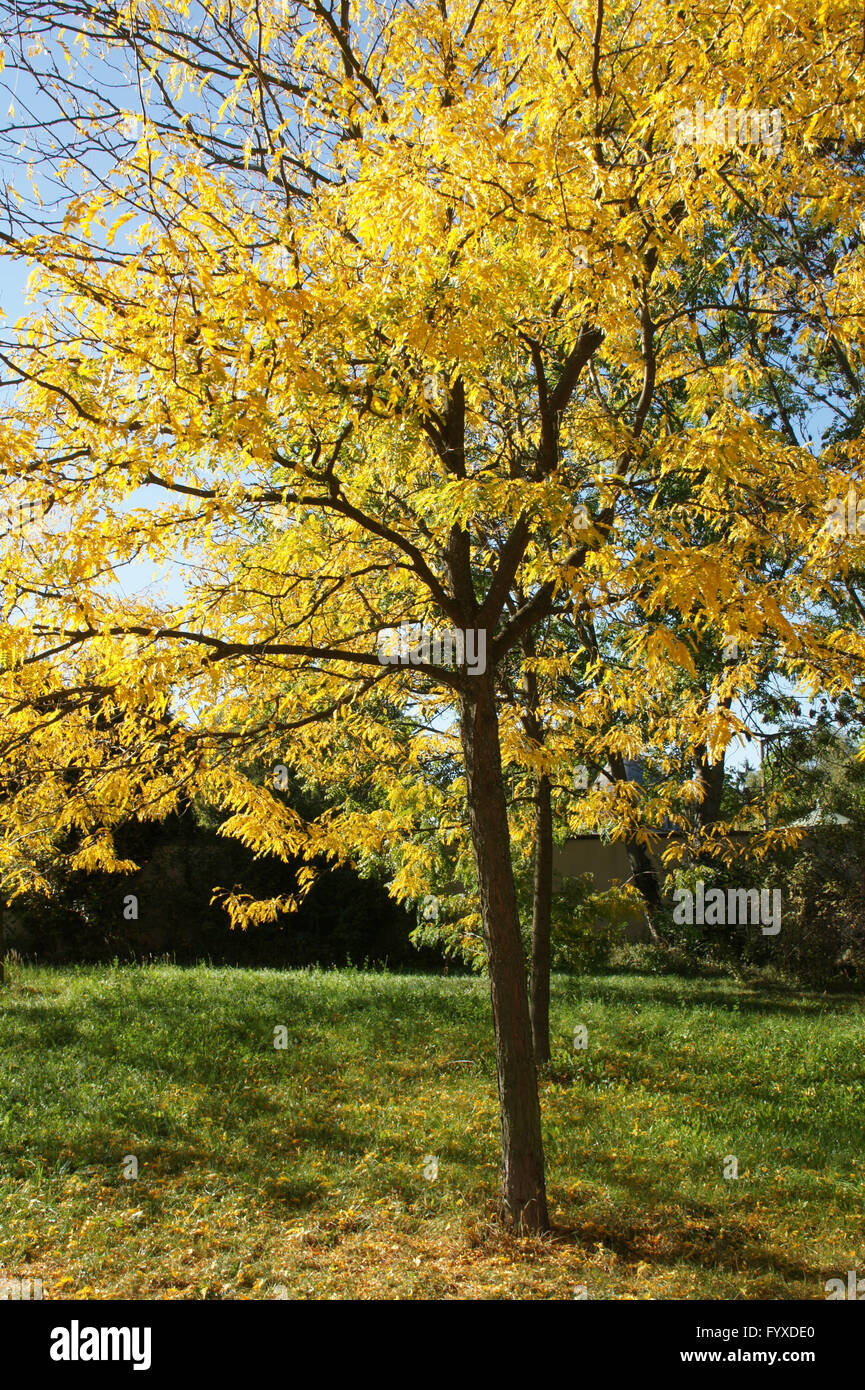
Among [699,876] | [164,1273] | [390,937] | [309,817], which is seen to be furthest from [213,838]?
[164,1273]

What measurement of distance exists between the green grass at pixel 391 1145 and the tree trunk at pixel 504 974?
0.31 m

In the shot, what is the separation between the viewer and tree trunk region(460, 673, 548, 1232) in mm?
5910

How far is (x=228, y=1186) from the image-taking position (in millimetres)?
6832

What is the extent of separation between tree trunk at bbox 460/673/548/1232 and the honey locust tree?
0.8 inches

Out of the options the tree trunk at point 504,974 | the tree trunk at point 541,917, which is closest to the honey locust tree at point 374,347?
the tree trunk at point 504,974

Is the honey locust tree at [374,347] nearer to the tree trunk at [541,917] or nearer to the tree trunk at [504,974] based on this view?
the tree trunk at [504,974]

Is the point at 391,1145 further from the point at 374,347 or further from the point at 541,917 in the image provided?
the point at 374,347

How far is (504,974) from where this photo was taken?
5.99 metres

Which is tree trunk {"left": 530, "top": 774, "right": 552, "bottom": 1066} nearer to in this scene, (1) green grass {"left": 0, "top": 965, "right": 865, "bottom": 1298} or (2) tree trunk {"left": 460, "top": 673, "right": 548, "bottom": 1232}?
(1) green grass {"left": 0, "top": 965, "right": 865, "bottom": 1298}

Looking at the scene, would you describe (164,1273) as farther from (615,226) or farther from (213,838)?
(213,838)

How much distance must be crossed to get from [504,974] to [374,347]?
3.70 m

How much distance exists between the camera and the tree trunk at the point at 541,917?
977cm

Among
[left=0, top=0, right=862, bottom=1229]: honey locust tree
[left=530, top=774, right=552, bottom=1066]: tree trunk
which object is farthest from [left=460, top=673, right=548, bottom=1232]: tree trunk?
[left=530, top=774, right=552, bottom=1066]: tree trunk
